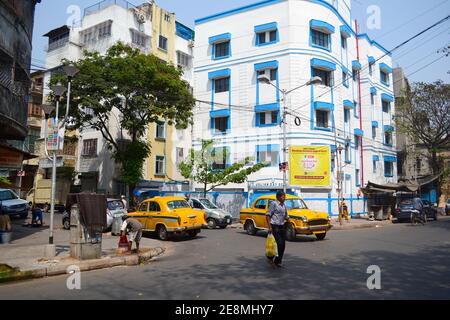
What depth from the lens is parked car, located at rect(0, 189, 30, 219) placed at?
23.6 metres

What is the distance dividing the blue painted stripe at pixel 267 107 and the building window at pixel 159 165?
1271cm

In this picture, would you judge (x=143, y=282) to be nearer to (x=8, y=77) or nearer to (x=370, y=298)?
(x=370, y=298)

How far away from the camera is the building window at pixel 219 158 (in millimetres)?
30797

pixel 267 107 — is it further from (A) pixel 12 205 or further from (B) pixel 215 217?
(A) pixel 12 205

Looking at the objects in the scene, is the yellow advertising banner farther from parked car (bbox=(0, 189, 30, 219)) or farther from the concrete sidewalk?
parked car (bbox=(0, 189, 30, 219))

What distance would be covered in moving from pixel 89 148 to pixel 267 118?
18.4 m

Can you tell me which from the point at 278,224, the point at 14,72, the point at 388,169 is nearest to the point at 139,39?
the point at 14,72

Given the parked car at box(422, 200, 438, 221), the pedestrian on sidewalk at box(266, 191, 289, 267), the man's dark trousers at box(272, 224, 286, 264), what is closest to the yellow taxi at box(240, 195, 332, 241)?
the pedestrian on sidewalk at box(266, 191, 289, 267)

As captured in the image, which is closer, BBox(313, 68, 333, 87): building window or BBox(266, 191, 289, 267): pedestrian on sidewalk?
BBox(266, 191, 289, 267): pedestrian on sidewalk

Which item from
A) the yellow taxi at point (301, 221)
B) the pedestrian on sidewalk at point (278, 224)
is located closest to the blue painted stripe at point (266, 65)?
the yellow taxi at point (301, 221)

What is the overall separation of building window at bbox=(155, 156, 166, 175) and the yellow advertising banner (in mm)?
15277

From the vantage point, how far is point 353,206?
1198 inches

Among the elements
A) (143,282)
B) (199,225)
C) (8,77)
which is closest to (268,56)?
(199,225)

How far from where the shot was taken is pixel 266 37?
30.1 metres
